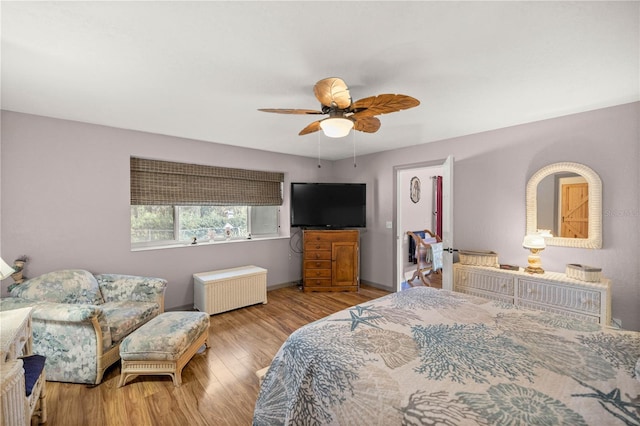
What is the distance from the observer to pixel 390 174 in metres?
4.27

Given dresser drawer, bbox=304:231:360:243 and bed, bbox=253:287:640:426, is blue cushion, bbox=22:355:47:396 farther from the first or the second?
dresser drawer, bbox=304:231:360:243

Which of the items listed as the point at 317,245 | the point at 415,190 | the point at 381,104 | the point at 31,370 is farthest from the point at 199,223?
the point at 415,190

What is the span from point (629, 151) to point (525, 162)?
2.52ft

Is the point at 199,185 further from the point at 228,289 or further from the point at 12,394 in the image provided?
the point at 12,394

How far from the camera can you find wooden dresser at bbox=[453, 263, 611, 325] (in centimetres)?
235

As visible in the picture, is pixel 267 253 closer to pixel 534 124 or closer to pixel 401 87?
pixel 401 87

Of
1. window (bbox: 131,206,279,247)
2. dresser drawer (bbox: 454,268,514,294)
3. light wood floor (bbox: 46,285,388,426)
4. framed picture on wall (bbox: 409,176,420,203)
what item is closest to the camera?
light wood floor (bbox: 46,285,388,426)

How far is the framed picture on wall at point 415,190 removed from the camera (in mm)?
5316

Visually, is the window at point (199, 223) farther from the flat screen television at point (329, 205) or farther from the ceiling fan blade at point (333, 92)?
the ceiling fan blade at point (333, 92)

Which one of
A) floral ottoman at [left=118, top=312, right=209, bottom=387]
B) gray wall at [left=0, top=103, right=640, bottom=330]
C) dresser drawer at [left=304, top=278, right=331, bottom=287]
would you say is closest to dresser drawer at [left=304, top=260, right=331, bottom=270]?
dresser drawer at [left=304, top=278, right=331, bottom=287]

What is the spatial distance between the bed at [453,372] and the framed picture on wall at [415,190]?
3.78 metres

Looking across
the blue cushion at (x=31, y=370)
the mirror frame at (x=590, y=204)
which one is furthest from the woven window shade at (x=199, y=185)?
the mirror frame at (x=590, y=204)

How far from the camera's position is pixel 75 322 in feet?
6.35

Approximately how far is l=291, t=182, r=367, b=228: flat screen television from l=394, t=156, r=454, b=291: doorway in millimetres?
606
